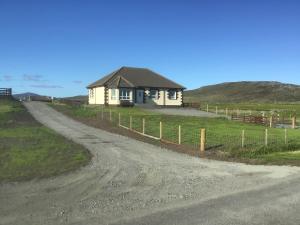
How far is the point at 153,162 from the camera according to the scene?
22672 mm

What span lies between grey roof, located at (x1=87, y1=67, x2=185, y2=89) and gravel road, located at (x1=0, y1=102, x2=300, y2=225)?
157 ft

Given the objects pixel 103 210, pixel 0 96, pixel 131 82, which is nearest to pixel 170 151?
pixel 103 210

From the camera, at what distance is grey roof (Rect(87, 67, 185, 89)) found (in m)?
71.1

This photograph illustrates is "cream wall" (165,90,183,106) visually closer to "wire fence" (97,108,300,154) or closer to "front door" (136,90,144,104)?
"front door" (136,90,144,104)

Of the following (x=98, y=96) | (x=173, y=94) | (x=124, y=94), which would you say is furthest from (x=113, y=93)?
(x=173, y=94)

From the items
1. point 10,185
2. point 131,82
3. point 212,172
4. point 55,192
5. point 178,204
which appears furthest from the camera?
Result: point 131,82

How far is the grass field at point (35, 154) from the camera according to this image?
19.5 meters

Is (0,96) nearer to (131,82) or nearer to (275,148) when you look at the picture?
(131,82)

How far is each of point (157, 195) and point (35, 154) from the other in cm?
1113

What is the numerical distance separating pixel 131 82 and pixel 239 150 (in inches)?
1804

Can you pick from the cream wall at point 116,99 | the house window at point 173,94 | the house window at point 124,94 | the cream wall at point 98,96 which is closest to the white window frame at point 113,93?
the cream wall at point 116,99

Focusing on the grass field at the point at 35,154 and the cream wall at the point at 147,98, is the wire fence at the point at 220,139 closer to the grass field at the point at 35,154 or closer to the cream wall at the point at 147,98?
the grass field at the point at 35,154

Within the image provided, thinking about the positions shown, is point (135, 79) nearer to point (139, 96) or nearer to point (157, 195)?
point (139, 96)

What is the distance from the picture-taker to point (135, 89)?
71.8 meters
